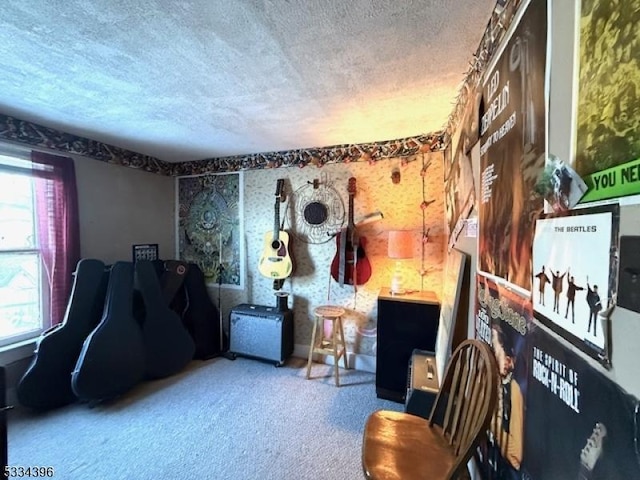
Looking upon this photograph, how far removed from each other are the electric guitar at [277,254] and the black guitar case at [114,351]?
1259mm

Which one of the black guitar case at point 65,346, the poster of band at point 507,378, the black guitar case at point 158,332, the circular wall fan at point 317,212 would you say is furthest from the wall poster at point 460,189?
the black guitar case at point 65,346

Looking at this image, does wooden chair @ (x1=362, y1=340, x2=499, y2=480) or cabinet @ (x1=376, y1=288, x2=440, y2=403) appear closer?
wooden chair @ (x1=362, y1=340, x2=499, y2=480)

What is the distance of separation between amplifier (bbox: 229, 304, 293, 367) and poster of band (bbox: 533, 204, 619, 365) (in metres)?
2.54

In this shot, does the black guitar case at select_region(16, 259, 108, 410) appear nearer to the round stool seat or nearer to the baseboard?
the round stool seat

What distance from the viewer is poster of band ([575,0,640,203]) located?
0.41 m

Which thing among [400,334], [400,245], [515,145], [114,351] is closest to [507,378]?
[515,145]

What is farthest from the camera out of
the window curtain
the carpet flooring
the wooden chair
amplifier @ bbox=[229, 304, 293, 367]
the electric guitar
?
the electric guitar

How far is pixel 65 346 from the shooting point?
2.20 meters

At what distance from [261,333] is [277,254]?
2.79 feet

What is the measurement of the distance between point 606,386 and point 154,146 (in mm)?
3442

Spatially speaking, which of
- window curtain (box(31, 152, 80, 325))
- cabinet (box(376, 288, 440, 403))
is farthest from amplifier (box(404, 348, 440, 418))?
window curtain (box(31, 152, 80, 325))

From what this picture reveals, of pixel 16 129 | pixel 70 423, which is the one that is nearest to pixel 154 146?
pixel 16 129

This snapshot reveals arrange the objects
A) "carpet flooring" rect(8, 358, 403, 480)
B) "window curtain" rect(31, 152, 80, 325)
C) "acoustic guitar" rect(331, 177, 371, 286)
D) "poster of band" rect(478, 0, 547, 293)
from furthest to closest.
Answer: "acoustic guitar" rect(331, 177, 371, 286), "window curtain" rect(31, 152, 80, 325), "carpet flooring" rect(8, 358, 403, 480), "poster of band" rect(478, 0, 547, 293)

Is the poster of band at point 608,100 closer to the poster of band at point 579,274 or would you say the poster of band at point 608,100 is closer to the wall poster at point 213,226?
the poster of band at point 579,274
